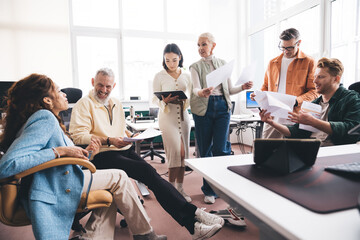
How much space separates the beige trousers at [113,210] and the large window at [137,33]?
3991mm

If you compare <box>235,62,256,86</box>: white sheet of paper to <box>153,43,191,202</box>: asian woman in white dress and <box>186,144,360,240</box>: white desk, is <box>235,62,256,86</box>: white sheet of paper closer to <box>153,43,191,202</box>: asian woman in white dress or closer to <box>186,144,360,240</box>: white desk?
<box>153,43,191,202</box>: asian woman in white dress

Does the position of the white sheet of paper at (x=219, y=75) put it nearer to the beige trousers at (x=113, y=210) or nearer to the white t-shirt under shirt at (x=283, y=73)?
the white t-shirt under shirt at (x=283, y=73)

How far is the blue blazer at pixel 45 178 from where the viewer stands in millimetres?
1067

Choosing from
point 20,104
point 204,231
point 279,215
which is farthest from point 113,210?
point 279,215

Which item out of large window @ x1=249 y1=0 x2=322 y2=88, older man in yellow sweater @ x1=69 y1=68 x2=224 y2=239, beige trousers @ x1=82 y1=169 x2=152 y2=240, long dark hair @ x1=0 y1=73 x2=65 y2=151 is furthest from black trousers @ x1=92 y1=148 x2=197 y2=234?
large window @ x1=249 y1=0 x2=322 y2=88

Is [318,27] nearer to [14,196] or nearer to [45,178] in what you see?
[45,178]

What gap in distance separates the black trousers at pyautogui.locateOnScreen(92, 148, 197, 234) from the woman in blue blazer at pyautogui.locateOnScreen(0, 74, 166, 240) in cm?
18

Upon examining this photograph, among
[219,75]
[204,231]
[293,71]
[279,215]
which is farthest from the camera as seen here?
[293,71]

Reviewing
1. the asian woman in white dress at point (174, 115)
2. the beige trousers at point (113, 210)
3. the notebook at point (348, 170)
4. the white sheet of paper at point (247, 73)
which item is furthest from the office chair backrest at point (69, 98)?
the notebook at point (348, 170)

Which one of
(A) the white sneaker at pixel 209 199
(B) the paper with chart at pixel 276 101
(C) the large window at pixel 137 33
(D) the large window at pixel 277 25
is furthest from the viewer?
(C) the large window at pixel 137 33

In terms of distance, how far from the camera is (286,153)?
0.78 meters

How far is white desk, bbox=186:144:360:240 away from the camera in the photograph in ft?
1.50

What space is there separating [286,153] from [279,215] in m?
0.31

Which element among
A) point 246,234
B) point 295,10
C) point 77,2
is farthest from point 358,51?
point 77,2
